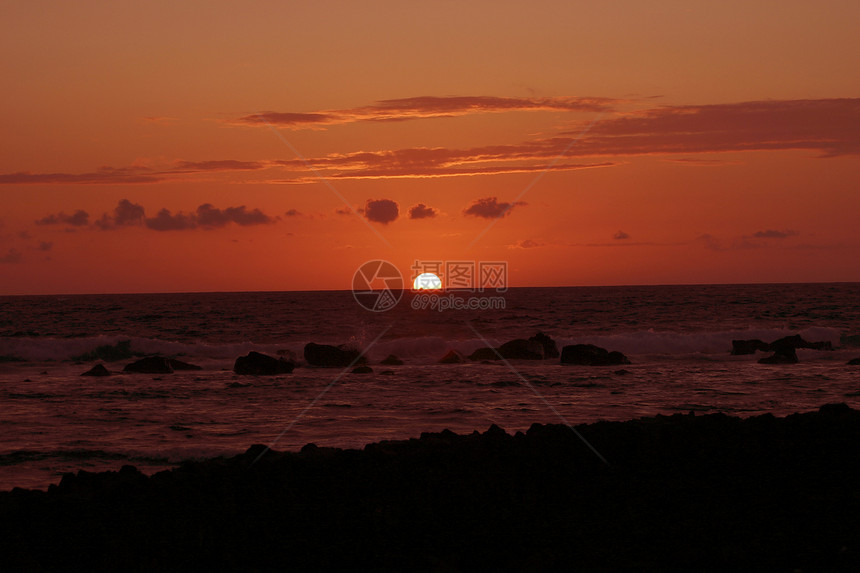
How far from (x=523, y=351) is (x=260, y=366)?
10.9 meters

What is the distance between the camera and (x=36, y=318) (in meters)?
67.4

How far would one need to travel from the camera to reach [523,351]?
31.2m

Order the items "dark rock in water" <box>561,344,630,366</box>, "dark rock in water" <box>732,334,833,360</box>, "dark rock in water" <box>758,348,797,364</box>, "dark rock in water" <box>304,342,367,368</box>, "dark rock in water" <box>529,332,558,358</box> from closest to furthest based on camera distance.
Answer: "dark rock in water" <box>758,348,797,364</box> → "dark rock in water" <box>561,344,630,366</box> → "dark rock in water" <box>304,342,367,368</box> → "dark rock in water" <box>732,334,833,360</box> → "dark rock in water" <box>529,332,558,358</box>

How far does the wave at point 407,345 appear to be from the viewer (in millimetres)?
37562

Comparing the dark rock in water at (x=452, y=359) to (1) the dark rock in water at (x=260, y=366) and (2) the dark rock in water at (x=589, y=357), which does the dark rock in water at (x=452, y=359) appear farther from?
(1) the dark rock in water at (x=260, y=366)

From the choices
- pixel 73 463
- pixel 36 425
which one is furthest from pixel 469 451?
pixel 36 425

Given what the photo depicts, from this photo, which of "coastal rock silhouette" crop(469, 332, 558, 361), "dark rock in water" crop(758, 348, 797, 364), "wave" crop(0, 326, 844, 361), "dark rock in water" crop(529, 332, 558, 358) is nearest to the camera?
"dark rock in water" crop(758, 348, 797, 364)

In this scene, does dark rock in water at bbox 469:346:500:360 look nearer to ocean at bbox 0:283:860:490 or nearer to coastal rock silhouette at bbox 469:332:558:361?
coastal rock silhouette at bbox 469:332:558:361

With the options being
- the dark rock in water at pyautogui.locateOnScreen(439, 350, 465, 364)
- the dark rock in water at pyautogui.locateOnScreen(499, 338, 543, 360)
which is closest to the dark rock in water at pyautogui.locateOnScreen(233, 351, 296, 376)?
the dark rock in water at pyautogui.locateOnScreen(439, 350, 465, 364)

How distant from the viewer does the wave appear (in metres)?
37.6

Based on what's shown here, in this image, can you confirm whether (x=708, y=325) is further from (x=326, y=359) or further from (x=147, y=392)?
(x=147, y=392)

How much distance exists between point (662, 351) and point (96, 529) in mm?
33490

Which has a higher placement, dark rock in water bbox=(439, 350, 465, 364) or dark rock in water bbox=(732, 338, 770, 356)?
dark rock in water bbox=(732, 338, 770, 356)

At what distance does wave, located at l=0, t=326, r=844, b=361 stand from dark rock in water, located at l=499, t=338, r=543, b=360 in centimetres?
541
